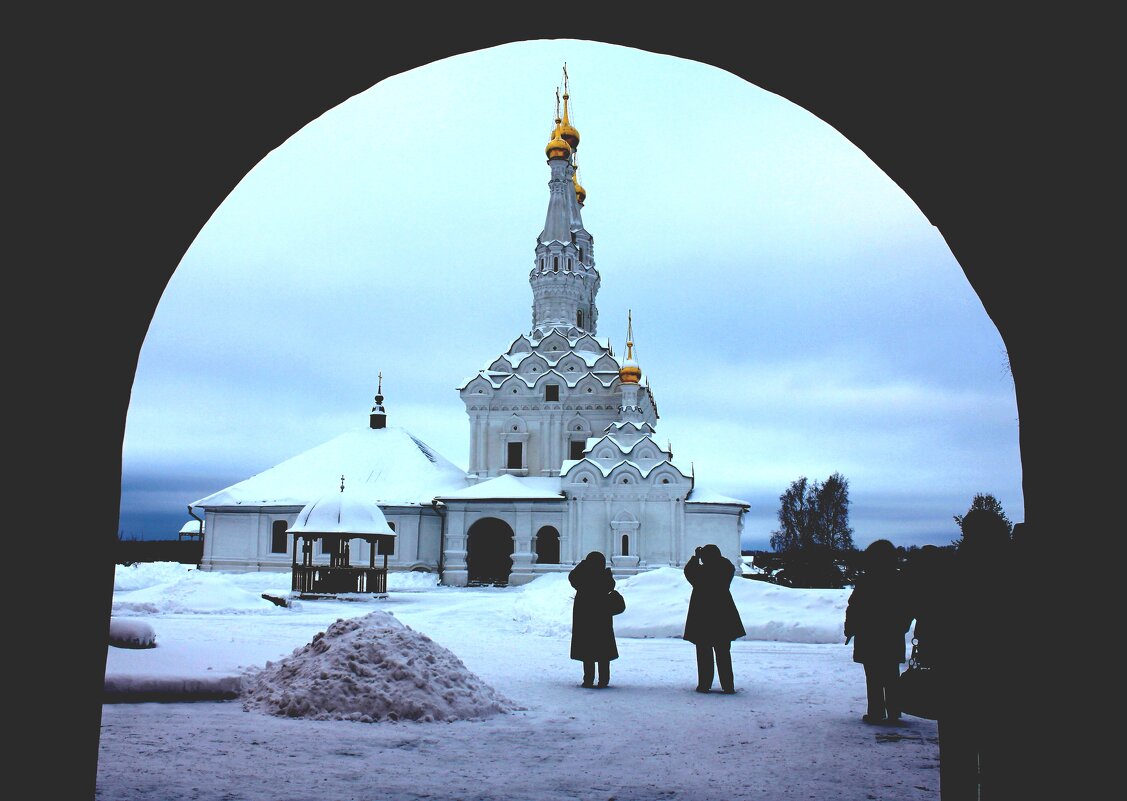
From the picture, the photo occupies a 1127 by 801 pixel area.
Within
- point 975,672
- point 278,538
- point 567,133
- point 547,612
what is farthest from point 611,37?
point 567,133

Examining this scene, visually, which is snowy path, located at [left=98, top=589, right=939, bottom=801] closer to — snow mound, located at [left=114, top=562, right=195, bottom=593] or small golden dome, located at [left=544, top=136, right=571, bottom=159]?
snow mound, located at [left=114, top=562, right=195, bottom=593]

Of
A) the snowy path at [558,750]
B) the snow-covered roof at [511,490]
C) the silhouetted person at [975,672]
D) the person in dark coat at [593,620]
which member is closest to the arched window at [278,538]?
the snow-covered roof at [511,490]

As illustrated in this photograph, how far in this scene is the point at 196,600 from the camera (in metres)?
22.5

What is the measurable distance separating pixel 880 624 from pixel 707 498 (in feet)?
95.3

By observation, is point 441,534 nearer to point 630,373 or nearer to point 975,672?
point 630,373

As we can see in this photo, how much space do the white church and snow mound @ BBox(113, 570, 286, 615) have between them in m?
14.2

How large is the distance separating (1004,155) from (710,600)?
272 inches

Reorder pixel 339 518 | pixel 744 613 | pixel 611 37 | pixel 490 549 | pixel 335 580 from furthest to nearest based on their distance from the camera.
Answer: pixel 490 549 → pixel 335 580 → pixel 339 518 → pixel 744 613 → pixel 611 37

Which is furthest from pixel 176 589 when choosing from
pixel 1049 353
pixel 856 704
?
pixel 1049 353

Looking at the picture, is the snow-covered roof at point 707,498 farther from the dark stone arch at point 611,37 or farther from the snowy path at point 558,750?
the dark stone arch at point 611,37

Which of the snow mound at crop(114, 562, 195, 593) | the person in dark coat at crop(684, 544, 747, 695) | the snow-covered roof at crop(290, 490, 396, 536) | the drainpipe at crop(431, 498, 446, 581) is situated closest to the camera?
the person in dark coat at crop(684, 544, 747, 695)

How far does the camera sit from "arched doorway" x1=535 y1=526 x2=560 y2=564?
124 feet

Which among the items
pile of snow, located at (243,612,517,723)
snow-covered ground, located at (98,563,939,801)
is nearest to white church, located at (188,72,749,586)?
snow-covered ground, located at (98,563,939,801)

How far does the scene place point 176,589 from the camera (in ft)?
76.4
